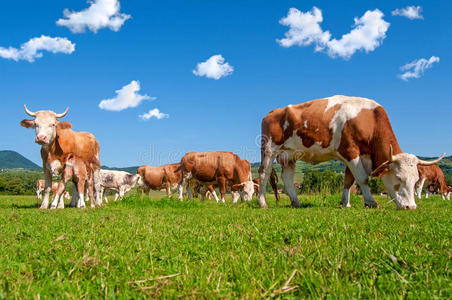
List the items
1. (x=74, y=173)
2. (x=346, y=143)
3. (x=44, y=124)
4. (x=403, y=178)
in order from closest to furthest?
(x=403, y=178) < (x=346, y=143) < (x=44, y=124) < (x=74, y=173)

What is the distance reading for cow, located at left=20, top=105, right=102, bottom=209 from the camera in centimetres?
946

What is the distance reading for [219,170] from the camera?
19078 millimetres

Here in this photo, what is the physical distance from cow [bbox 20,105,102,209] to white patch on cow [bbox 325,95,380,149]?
25.4 feet

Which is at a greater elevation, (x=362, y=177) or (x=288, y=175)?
(x=288, y=175)

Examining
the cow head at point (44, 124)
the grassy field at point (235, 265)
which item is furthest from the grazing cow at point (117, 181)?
the grassy field at point (235, 265)

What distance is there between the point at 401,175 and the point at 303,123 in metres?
2.74

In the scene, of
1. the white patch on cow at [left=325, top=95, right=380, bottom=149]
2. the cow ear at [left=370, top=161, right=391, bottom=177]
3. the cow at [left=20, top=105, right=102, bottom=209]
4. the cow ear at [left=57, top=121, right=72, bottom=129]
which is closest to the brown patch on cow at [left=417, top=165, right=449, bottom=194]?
the white patch on cow at [left=325, top=95, right=380, bottom=149]

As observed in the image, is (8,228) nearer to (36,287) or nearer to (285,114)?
(36,287)

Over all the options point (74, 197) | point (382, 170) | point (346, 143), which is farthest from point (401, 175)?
point (74, 197)

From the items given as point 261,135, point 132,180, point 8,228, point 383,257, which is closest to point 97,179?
point 261,135

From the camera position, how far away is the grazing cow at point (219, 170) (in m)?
18.8

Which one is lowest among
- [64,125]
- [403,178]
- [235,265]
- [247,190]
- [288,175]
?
[235,265]

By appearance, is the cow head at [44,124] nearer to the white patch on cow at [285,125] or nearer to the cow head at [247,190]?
the white patch on cow at [285,125]

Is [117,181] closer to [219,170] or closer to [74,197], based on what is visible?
[219,170]
